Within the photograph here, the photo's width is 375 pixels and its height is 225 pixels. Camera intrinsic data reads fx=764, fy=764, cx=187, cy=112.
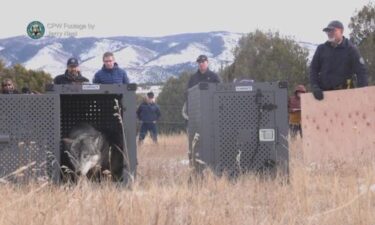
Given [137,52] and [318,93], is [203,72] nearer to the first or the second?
[318,93]

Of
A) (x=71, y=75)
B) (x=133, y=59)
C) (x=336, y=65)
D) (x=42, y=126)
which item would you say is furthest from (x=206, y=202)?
(x=133, y=59)

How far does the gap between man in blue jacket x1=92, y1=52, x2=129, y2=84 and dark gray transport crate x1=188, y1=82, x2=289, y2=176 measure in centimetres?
237

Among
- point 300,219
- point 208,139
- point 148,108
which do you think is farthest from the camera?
point 148,108

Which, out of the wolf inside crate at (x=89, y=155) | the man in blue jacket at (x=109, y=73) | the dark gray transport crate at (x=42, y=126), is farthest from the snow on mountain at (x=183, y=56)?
the dark gray transport crate at (x=42, y=126)

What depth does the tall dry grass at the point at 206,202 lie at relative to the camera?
447cm

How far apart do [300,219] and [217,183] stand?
1607mm

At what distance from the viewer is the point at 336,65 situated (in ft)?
31.3

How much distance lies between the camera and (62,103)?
7.87 metres

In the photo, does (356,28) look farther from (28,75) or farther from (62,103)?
(62,103)

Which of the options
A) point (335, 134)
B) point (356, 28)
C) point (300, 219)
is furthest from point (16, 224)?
point (356, 28)

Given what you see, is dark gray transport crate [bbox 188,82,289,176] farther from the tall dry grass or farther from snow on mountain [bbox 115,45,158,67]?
snow on mountain [bbox 115,45,158,67]

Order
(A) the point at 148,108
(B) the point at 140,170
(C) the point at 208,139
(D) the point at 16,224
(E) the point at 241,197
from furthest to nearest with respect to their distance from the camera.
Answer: (A) the point at 148,108
(B) the point at 140,170
(C) the point at 208,139
(E) the point at 241,197
(D) the point at 16,224

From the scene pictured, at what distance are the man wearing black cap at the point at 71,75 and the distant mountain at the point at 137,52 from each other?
2702 cm

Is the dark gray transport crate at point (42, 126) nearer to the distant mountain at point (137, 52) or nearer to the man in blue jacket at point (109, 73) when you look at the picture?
the man in blue jacket at point (109, 73)
